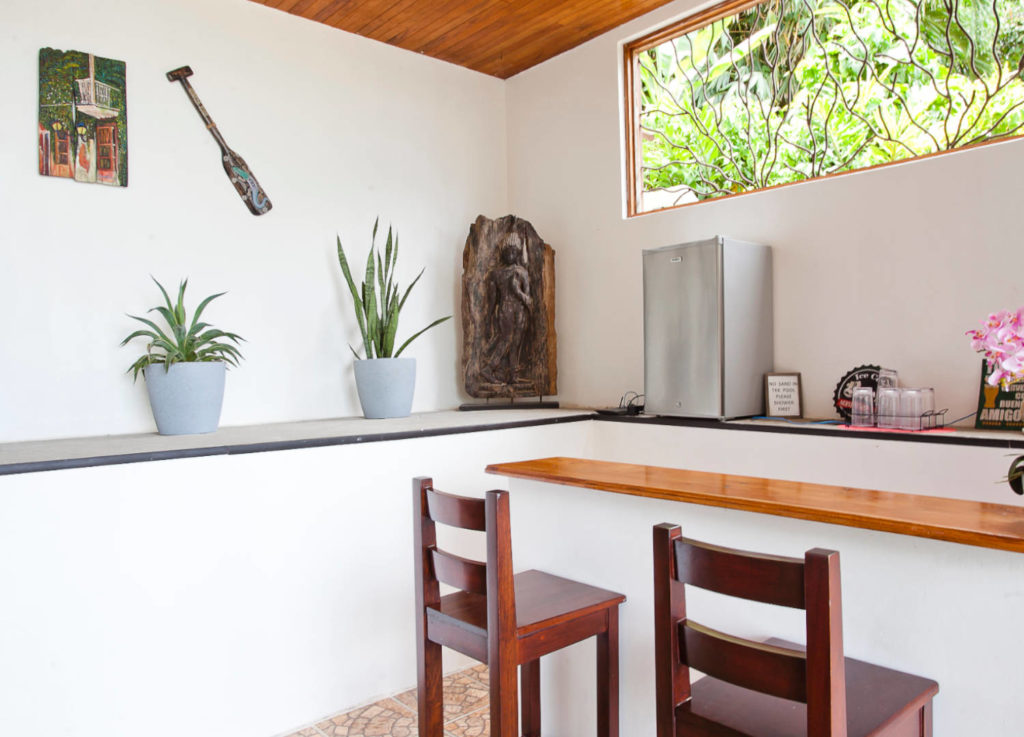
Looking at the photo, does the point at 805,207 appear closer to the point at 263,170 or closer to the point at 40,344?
the point at 263,170

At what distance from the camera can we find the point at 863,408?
115 inches

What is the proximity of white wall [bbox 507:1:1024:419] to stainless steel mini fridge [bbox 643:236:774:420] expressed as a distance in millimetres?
166

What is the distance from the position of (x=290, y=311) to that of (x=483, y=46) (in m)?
1.85

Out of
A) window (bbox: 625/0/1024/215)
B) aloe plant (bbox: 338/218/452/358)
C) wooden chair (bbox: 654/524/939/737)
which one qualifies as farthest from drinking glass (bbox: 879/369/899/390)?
aloe plant (bbox: 338/218/452/358)

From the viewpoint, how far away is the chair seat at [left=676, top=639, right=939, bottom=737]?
1.24m

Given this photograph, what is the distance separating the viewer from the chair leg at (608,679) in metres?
1.87

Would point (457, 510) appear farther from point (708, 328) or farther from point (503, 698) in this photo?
point (708, 328)

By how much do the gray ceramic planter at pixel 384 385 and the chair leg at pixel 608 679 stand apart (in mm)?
1891

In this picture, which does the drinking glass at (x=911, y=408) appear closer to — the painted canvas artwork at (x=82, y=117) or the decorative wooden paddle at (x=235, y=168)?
the decorative wooden paddle at (x=235, y=168)

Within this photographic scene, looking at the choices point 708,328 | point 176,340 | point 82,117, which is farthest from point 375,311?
point 708,328

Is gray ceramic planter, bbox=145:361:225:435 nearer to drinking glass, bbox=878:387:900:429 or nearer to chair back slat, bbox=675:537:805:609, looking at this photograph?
chair back slat, bbox=675:537:805:609

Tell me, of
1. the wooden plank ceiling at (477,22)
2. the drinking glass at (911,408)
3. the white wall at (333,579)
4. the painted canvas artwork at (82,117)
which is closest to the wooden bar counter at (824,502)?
the white wall at (333,579)

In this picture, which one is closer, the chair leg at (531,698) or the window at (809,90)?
the chair leg at (531,698)

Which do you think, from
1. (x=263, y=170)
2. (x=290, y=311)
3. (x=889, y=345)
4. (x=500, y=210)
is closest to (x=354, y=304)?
(x=290, y=311)
